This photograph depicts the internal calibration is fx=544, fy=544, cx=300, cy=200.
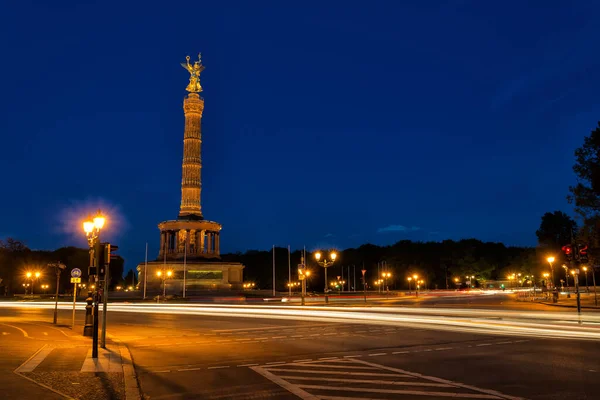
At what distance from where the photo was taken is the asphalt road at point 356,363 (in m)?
10.2

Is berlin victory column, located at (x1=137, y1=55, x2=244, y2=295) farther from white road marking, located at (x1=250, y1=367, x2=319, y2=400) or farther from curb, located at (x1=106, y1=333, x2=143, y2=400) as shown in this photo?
white road marking, located at (x1=250, y1=367, x2=319, y2=400)

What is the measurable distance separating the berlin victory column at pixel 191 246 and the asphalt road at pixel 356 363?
5868 centimetres

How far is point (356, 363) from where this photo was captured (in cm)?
1364

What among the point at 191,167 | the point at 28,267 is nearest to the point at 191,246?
the point at 191,167

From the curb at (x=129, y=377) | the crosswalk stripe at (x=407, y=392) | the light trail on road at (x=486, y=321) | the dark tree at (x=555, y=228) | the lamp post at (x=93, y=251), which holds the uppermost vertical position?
the dark tree at (x=555, y=228)

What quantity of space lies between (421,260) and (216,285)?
62326mm

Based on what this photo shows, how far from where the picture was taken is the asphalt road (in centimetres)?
1016

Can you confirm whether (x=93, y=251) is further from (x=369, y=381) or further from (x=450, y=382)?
(x=450, y=382)

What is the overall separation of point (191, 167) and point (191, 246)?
42.4 feet

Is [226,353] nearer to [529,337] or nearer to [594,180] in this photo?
[529,337]

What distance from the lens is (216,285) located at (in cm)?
8200

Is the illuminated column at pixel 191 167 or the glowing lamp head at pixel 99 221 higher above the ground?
the illuminated column at pixel 191 167

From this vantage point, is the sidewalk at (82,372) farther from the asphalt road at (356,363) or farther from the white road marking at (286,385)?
the white road marking at (286,385)

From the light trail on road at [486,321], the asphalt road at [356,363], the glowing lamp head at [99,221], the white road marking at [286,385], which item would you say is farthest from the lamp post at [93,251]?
the light trail on road at [486,321]
